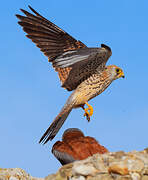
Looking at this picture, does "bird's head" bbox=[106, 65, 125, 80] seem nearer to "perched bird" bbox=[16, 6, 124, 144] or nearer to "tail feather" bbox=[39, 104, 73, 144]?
"perched bird" bbox=[16, 6, 124, 144]

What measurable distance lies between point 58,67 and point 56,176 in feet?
9.87

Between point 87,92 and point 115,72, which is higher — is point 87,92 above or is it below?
below

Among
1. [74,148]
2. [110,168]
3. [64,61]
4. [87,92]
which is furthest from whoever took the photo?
[87,92]

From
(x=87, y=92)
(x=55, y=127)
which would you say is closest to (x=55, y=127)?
(x=55, y=127)

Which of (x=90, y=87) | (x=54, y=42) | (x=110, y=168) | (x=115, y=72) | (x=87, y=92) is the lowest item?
(x=110, y=168)

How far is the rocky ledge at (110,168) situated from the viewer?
14.9 ft

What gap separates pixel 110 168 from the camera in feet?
15.0

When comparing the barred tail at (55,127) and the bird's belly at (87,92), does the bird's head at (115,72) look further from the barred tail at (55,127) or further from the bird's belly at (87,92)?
the barred tail at (55,127)

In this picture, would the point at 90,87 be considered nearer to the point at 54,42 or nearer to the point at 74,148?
the point at 54,42

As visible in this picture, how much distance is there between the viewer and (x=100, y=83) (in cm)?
743

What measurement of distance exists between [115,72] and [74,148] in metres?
2.46

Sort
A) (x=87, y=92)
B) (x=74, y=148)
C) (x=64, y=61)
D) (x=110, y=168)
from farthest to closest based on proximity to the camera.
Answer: (x=87, y=92)
(x=64, y=61)
(x=74, y=148)
(x=110, y=168)

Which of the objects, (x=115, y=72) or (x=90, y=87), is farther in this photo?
(x=115, y=72)

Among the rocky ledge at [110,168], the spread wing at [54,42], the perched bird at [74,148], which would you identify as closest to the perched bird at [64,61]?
the spread wing at [54,42]
